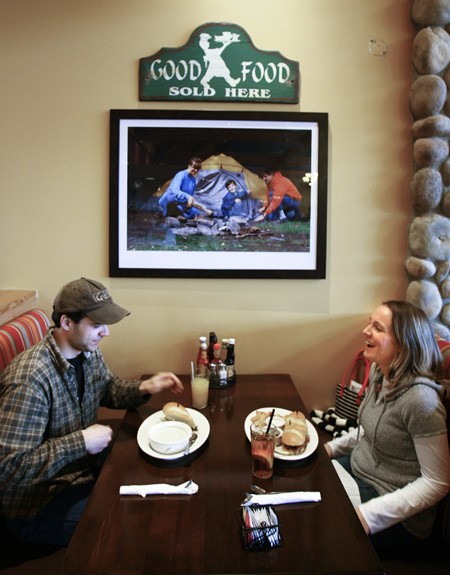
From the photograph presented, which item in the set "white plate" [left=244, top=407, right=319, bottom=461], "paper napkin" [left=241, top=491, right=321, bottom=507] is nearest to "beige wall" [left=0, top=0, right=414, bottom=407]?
"white plate" [left=244, top=407, right=319, bottom=461]

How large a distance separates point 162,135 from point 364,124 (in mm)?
1130

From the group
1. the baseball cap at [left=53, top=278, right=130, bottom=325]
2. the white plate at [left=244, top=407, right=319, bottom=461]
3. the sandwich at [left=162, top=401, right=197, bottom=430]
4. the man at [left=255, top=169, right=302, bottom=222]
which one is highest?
the man at [left=255, top=169, right=302, bottom=222]

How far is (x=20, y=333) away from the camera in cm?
183

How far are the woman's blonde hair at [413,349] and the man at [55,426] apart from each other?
1.05m

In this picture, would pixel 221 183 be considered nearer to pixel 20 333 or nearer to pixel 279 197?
pixel 279 197

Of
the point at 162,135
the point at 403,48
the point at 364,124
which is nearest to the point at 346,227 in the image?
the point at 364,124

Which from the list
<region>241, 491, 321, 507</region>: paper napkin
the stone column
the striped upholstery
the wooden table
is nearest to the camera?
the wooden table

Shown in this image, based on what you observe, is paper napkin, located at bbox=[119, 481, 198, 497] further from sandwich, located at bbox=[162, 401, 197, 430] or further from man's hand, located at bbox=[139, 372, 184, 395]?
man's hand, located at bbox=[139, 372, 184, 395]

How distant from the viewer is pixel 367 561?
950mm

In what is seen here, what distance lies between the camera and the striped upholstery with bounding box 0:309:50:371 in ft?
5.45

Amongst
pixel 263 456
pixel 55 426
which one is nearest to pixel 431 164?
pixel 263 456

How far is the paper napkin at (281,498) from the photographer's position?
1114 mm

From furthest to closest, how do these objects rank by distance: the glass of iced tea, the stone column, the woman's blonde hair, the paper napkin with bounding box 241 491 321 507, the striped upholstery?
the stone column < the striped upholstery < the woman's blonde hair < the glass of iced tea < the paper napkin with bounding box 241 491 321 507

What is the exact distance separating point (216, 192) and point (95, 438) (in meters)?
1.40
